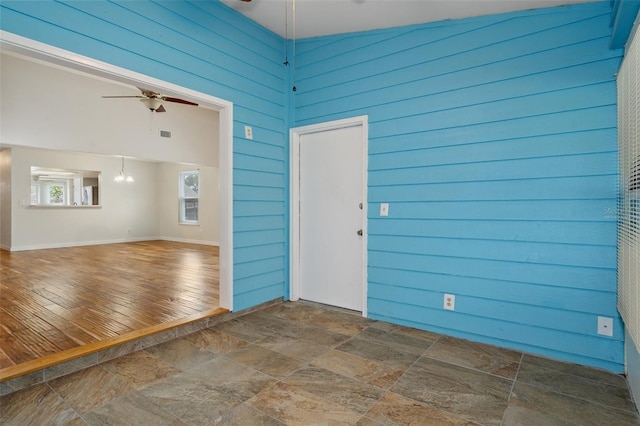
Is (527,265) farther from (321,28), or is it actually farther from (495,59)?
(321,28)

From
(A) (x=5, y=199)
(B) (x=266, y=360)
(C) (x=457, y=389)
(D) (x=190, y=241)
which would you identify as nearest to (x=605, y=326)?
(C) (x=457, y=389)

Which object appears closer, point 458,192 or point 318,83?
point 458,192

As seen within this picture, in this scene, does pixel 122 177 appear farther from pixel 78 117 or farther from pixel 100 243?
pixel 78 117

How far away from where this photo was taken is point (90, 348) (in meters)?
2.39

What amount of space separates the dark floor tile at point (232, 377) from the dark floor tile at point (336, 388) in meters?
0.19

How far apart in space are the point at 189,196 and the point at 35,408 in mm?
8551

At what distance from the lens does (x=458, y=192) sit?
286cm

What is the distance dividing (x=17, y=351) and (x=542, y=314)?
12.7 feet

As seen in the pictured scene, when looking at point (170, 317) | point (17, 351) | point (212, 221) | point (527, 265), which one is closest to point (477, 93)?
point (527, 265)

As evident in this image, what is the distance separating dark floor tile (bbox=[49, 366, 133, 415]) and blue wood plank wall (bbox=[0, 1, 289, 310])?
130 centimetres

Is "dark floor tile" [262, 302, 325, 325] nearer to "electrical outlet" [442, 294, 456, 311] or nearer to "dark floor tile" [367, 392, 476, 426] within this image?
"electrical outlet" [442, 294, 456, 311]

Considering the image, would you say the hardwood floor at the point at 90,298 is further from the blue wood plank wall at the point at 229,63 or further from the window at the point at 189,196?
the window at the point at 189,196

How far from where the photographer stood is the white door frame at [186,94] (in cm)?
204

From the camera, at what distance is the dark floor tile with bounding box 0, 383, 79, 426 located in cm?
175
